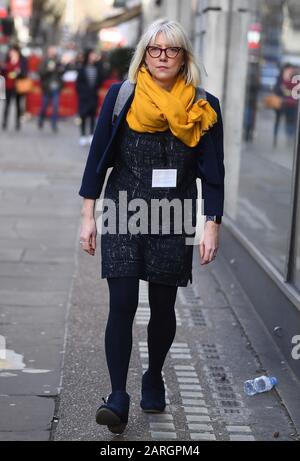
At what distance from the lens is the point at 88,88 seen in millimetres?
20016

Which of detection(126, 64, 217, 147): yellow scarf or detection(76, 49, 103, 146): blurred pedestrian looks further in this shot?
detection(76, 49, 103, 146): blurred pedestrian

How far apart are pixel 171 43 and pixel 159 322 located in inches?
51.5

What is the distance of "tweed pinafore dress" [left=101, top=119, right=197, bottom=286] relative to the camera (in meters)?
4.66

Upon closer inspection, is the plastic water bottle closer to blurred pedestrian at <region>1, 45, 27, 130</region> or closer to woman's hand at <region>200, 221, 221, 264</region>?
woman's hand at <region>200, 221, 221, 264</region>

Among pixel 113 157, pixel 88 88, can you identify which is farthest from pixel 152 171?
pixel 88 88

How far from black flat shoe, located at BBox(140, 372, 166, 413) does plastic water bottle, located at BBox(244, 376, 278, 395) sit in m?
0.60

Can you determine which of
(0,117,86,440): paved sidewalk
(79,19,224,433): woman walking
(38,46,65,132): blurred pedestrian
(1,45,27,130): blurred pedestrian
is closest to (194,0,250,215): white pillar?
(0,117,86,440): paved sidewalk

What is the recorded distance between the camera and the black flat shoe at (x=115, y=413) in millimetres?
4559

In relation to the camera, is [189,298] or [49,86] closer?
[189,298]

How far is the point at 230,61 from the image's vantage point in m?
9.41

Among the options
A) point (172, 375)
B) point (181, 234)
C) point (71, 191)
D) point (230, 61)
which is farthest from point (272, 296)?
point (71, 191)

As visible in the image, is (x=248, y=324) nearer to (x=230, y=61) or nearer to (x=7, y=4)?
(x=230, y=61)

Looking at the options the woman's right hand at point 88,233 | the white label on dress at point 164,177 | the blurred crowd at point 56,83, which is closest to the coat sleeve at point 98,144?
the woman's right hand at point 88,233

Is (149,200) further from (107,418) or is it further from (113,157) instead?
(107,418)
